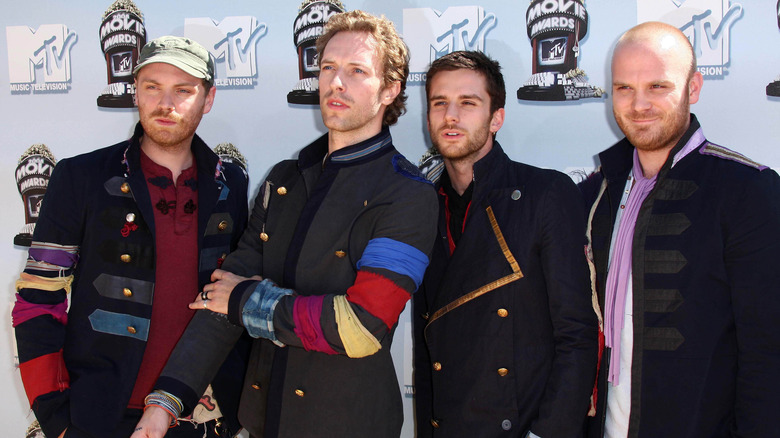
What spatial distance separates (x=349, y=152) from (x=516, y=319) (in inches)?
30.5

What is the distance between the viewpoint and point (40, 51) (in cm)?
307

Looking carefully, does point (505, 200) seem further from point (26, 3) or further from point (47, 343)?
point (26, 3)

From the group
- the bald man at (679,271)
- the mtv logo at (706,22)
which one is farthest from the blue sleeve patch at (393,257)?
the mtv logo at (706,22)

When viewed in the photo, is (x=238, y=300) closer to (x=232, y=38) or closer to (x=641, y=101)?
(x=641, y=101)

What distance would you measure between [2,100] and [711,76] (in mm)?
3591

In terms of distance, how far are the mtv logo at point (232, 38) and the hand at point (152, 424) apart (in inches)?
71.2

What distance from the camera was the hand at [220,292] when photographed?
170cm

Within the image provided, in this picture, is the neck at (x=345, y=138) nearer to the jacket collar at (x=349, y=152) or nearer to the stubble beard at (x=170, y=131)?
the jacket collar at (x=349, y=152)

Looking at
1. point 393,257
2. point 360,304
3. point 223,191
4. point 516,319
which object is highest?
point 223,191

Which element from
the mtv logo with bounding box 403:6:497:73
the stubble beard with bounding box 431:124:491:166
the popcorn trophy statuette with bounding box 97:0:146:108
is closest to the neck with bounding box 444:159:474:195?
the stubble beard with bounding box 431:124:491:166

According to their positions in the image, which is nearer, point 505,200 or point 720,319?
point 720,319

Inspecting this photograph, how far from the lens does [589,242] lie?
1996mm

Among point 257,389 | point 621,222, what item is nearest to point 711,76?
point 621,222

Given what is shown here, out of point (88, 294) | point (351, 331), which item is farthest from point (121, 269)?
point (351, 331)
